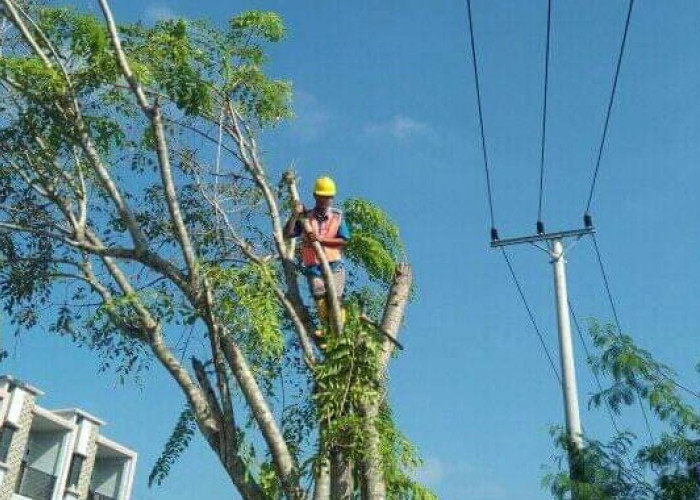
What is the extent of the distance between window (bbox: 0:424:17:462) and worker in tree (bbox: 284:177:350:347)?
18.3m

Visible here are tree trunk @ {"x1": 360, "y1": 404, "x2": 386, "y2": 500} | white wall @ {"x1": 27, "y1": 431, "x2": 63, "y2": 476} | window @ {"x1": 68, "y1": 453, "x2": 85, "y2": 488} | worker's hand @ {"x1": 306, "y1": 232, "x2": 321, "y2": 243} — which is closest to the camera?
tree trunk @ {"x1": 360, "y1": 404, "x2": 386, "y2": 500}

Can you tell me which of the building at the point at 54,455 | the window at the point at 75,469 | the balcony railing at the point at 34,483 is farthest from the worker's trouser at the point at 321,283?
the window at the point at 75,469

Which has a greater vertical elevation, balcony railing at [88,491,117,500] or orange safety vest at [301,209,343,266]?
balcony railing at [88,491,117,500]

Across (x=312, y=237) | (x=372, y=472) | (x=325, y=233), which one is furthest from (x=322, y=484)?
(x=325, y=233)

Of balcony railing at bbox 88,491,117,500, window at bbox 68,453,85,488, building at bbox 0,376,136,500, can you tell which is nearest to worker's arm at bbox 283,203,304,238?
building at bbox 0,376,136,500

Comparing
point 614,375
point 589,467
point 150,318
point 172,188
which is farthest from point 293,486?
point 614,375

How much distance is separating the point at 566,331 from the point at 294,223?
4.66 metres

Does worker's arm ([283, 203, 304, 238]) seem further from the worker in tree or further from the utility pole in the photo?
the utility pole

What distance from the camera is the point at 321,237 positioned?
7.73m

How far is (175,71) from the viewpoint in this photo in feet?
27.7

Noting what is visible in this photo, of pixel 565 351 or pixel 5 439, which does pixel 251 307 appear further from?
pixel 5 439

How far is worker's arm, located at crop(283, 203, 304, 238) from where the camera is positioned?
7814 millimetres

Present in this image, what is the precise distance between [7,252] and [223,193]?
2.16 metres

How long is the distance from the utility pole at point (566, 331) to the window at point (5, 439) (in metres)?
15.2
